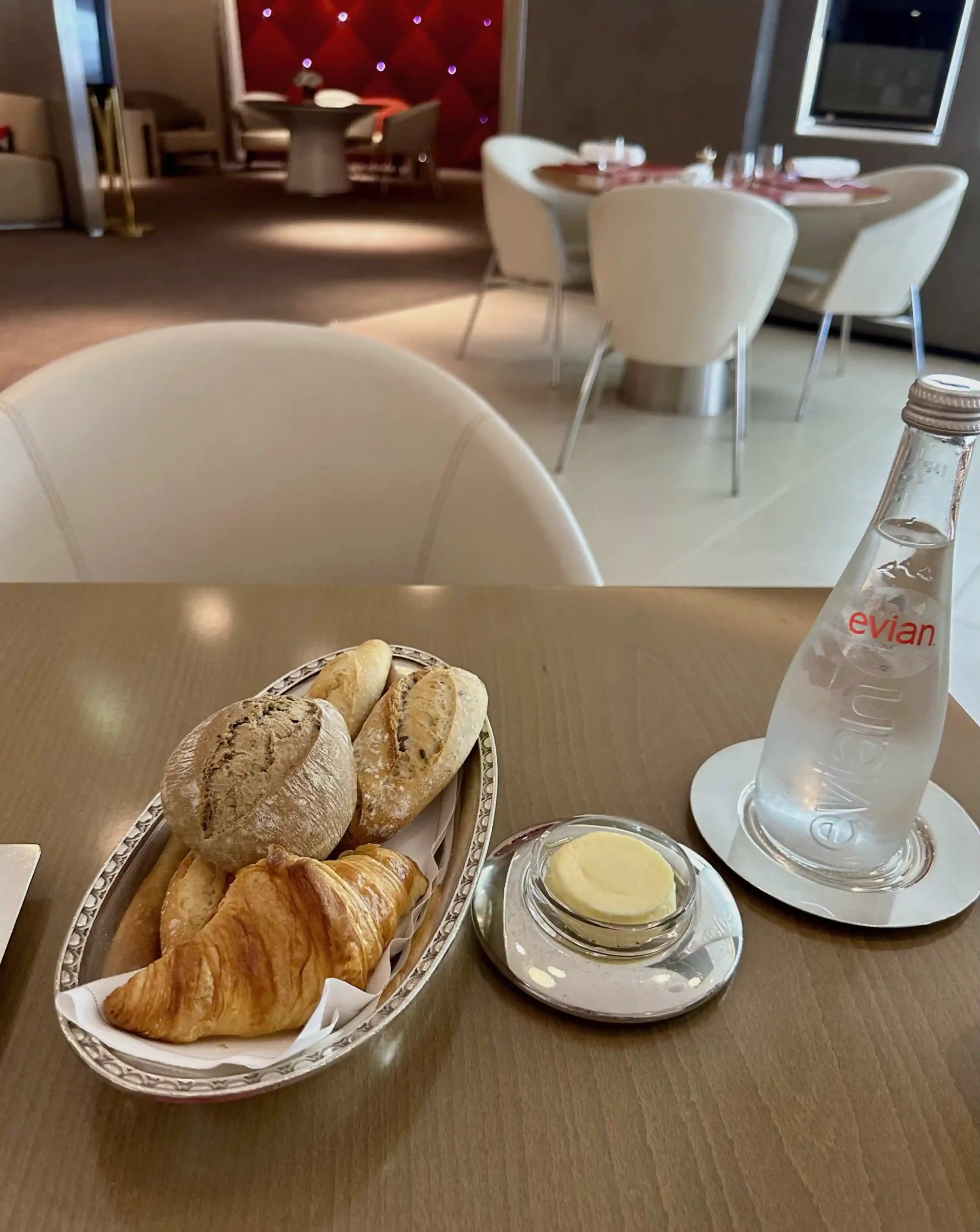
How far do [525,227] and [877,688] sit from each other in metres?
3.10

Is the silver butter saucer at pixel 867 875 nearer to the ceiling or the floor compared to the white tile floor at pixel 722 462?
nearer to the ceiling

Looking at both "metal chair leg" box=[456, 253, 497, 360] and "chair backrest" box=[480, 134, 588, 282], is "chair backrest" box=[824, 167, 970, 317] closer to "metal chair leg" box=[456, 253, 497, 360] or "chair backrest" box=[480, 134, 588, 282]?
"chair backrest" box=[480, 134, 588, 282]

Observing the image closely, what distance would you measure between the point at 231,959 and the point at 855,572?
0.33m

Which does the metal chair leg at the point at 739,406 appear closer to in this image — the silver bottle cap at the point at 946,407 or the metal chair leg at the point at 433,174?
the silver bottle cap at the point at 946,407

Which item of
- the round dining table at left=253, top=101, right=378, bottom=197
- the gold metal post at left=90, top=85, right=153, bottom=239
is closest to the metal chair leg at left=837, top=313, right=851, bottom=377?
the gold metal post at left=90, top=85, right=153, bottom=239

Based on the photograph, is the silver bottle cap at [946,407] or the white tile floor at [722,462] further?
the white tile floor at [722,462]

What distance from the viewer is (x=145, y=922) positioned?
360 millimetres

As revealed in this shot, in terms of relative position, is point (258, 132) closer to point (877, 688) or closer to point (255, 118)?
point (255, 118)

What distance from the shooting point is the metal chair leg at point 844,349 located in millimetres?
3658

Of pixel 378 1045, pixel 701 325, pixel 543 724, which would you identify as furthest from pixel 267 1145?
pixel 701 325

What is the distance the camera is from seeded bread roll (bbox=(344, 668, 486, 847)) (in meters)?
0.41

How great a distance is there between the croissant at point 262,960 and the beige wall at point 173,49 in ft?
34.6

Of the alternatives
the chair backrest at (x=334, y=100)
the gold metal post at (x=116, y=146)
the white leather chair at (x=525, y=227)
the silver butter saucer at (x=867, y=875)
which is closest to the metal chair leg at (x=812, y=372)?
the white leather chair at (x=525, y=227)

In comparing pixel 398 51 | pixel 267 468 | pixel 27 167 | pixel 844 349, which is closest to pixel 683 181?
pixel 844 349
